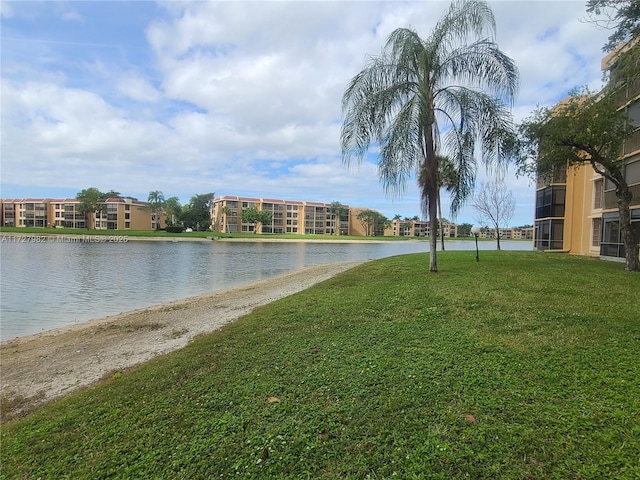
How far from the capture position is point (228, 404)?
375 cm

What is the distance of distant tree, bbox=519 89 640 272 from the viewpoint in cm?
1191

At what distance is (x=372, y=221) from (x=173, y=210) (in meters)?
68.4

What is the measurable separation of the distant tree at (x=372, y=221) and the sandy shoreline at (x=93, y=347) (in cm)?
11824

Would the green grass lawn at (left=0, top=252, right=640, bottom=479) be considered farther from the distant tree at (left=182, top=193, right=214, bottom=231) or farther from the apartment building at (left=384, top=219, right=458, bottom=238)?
the apartment building at (left=384, top=219, right=458, bottom=238)

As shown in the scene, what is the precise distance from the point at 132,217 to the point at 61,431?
114 meters

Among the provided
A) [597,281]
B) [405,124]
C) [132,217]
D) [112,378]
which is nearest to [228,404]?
[112,378]

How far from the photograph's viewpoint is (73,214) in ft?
342

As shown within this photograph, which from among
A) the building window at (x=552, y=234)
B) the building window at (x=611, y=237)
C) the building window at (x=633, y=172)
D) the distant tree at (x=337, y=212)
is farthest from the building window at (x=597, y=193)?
the distant tree at (x=337, y=212)

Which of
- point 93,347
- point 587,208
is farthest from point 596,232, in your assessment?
point 93,347

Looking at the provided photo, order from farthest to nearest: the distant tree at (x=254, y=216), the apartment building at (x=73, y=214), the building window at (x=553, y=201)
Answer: the distant tree at (x=254, y=216), the apartment building at (x=73, y=214), the building window at (x=553, y=201)

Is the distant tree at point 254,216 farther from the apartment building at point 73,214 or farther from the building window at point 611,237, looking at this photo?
the building window at point 611,237

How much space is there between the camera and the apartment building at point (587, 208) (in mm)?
16625

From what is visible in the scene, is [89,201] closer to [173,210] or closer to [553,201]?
[173,210]

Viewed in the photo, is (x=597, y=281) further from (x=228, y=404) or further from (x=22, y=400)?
(x=22, y=400)
